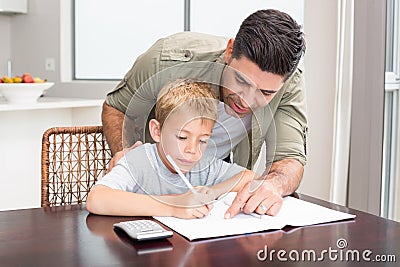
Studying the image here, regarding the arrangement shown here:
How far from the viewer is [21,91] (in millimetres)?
3139

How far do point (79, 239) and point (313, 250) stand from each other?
0.42 metres

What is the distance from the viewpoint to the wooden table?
1007mm

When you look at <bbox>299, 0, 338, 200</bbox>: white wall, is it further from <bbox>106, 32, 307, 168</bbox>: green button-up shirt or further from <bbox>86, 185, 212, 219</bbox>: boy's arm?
<bbox>86, 185, 212, 219</bbox>: boy's arm

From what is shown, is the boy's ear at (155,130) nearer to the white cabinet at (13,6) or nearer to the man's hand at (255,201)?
the man's hand at (255,201)

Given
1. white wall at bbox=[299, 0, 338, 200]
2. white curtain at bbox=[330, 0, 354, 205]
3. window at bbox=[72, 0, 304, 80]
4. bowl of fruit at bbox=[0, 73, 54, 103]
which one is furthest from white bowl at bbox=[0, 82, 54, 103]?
white curtain at bbox=[330, 0, 354, 205]

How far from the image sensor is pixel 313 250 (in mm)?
1074

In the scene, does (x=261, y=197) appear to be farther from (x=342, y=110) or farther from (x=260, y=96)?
(x=342, y=110)

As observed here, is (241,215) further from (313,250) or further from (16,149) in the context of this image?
(16,149)

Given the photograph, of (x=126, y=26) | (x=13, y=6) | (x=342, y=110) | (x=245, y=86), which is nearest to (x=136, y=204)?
(x=245, y=86)

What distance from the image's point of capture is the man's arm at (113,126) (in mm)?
1672

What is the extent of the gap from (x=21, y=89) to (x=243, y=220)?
2160mm

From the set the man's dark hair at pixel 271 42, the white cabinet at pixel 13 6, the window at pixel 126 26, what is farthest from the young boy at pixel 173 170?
the white cabinet at pixel 13 6

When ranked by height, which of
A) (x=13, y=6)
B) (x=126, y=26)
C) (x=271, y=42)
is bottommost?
(x=271, y=42)

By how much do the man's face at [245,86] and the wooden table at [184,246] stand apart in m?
0.26
